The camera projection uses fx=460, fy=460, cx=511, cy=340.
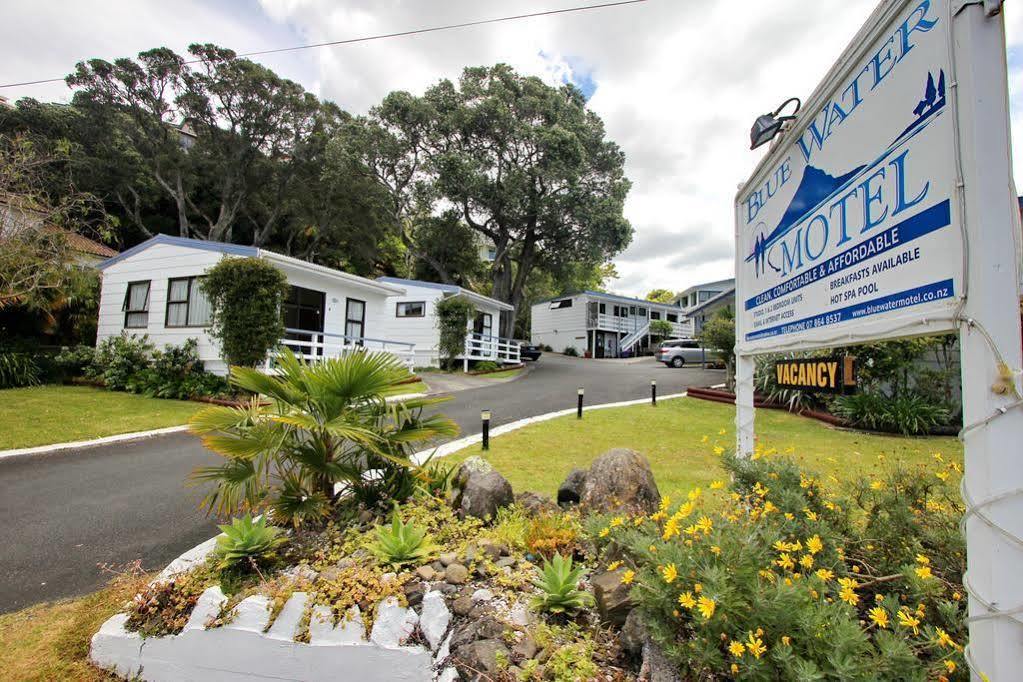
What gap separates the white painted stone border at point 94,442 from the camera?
6727 mm

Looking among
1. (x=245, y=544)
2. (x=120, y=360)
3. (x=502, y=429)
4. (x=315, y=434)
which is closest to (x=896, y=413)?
(x=502, y=429)

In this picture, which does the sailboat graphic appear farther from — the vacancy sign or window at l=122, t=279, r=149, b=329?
window at l=122, t=279, r=149, b=329

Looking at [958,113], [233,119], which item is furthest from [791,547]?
[233,119]

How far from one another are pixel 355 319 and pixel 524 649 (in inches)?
637

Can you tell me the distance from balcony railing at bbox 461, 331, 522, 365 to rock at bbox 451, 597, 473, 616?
17145mm

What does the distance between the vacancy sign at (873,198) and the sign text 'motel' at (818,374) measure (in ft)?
0.46

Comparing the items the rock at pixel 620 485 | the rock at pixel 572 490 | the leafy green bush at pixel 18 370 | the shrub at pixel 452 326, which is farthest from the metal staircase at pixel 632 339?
the rock at pixel 620 485

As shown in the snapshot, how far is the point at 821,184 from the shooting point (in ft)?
9.57

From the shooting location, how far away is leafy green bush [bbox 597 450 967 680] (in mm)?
1531

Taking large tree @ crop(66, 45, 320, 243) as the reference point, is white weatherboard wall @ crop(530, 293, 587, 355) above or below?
below

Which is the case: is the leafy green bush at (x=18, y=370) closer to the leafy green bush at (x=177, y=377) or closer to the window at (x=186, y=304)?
the leafy green bush at (x=177, y=377)

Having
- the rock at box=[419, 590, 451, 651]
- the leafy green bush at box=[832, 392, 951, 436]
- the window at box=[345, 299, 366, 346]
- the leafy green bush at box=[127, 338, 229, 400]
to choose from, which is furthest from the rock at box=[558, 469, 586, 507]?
the window at box=[345, 299, 366, 346]

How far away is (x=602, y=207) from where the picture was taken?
26.3 metres

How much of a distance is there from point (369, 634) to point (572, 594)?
1.10 m
